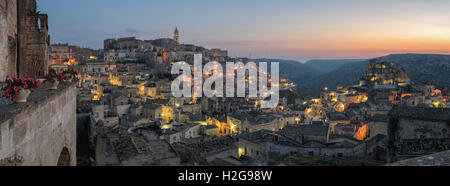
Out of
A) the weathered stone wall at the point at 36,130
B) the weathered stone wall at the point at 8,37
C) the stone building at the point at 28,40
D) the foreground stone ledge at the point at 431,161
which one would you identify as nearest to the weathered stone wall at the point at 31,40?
the stone building at the point at 28,40

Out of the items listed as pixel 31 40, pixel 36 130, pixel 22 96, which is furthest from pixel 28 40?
pixel 36 130

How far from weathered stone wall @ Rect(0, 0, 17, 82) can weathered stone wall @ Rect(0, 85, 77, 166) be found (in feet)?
12.5

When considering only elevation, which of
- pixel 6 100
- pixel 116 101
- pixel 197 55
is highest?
pixel 197 55

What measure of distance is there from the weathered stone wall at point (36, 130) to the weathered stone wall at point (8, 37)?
3816 millimetres

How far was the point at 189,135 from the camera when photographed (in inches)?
1133

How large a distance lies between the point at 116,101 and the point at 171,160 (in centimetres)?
2974

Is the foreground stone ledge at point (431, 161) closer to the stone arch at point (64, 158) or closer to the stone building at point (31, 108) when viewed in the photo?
the stone building at point (31, 108)

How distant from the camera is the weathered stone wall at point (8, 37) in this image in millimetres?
9562

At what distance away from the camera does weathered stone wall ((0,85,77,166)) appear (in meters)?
4.03

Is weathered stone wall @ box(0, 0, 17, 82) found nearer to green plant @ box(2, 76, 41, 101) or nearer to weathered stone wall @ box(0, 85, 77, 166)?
weathered stone wall @ box(0, 85, 77, 166)
